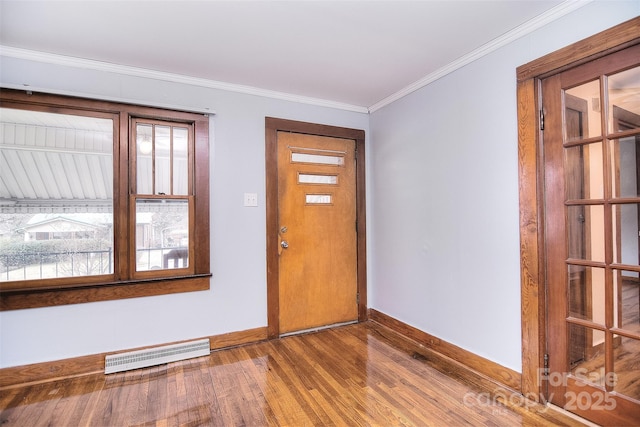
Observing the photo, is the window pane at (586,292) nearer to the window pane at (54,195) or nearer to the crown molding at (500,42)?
the crown molding at (500,42)

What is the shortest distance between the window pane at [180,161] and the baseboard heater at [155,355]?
128cm

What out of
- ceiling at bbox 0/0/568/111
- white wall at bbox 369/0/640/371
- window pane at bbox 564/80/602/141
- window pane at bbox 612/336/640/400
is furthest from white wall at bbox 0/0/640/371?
window pane at bbox 612/336/640/400

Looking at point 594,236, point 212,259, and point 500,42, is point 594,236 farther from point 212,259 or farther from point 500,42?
point 212,259

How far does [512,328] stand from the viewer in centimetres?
207

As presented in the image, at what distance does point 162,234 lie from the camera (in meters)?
2.61

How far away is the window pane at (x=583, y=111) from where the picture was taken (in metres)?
1.70

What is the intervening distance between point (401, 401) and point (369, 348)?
787mm

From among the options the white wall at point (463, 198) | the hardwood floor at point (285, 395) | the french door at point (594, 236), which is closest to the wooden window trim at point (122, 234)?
the hardwood floor at point (285, 395)

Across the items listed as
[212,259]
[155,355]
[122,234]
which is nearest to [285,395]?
[155,355]

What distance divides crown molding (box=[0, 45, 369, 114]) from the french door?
2036 mm

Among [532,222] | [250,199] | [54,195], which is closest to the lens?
[532,222]

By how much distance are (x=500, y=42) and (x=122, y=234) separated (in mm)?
3144

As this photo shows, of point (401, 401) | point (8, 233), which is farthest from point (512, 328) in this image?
point (8, 233)

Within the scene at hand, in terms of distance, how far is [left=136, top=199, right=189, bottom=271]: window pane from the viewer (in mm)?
2533
